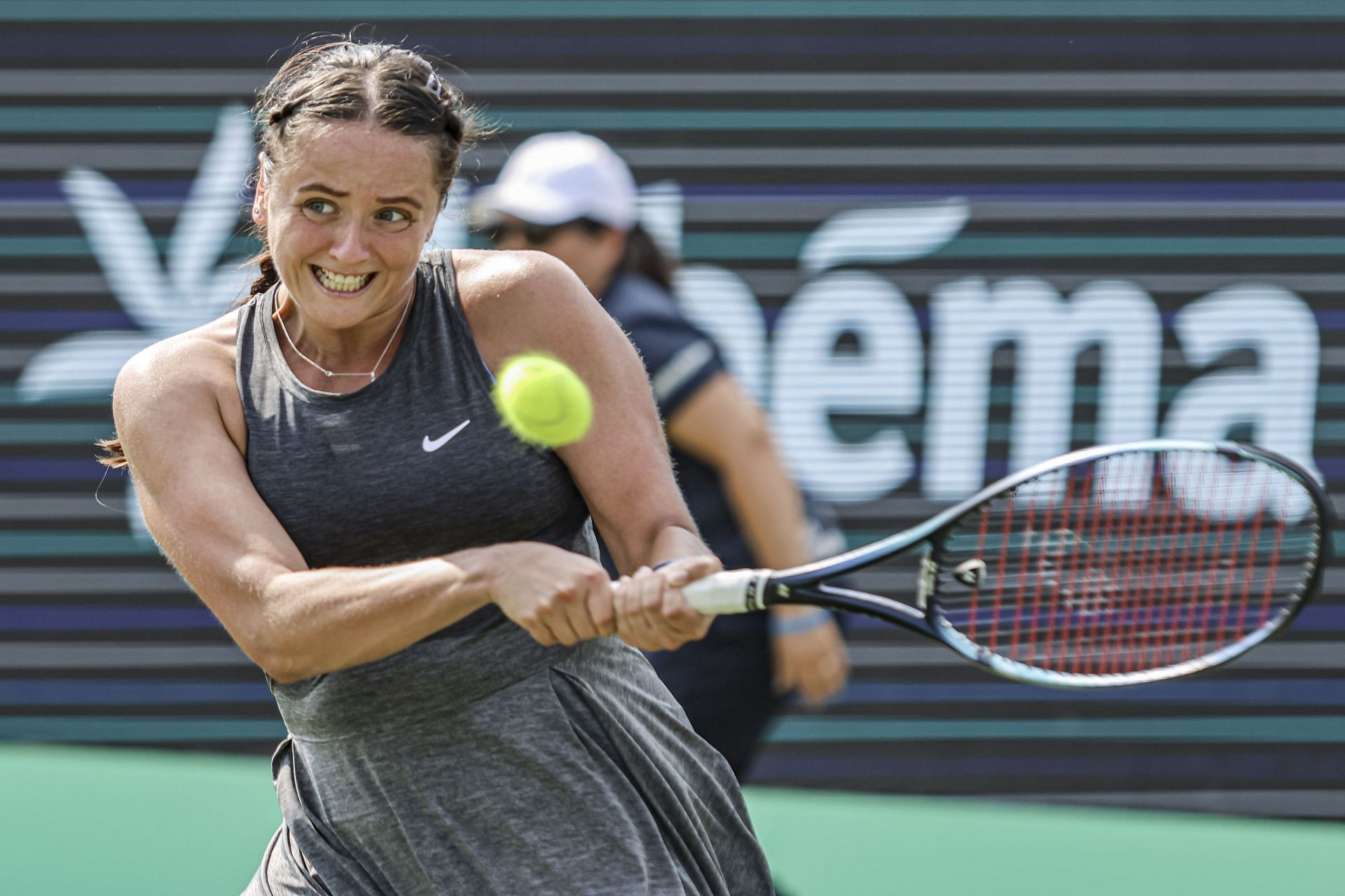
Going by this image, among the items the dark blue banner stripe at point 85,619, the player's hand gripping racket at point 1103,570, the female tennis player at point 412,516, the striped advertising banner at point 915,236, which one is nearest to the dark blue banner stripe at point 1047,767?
the striped advertising banner at point 915,236

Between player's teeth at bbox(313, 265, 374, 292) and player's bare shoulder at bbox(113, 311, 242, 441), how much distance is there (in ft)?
0.53

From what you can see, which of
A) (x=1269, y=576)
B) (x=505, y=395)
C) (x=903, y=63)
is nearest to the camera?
(x=505, y=395)

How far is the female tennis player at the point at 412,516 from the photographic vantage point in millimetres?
1739

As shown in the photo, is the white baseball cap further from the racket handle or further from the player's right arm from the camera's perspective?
the racket handle

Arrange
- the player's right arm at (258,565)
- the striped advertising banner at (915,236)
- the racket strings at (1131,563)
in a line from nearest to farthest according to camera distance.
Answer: the player's right arm at (258,565) < the racket strings at (1131,563) < the striped advertising banner at (915,236)

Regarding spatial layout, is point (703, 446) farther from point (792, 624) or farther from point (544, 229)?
point (544, 229)

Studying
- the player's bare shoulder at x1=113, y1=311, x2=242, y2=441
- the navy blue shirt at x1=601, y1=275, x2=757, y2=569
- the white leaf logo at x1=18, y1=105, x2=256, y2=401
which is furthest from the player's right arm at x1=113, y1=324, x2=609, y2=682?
the white leaf logo at x1=18, y1=105, x2=256, y2=401

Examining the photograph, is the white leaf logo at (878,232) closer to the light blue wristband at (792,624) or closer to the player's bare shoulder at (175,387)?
the light blue wristband at (792,624)

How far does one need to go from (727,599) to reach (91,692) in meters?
3.62

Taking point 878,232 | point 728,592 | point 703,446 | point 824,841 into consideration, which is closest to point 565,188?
point 703,446

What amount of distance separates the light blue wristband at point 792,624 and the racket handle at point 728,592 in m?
1.48

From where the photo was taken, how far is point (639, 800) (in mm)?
1774

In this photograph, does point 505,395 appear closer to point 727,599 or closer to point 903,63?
point 727,599

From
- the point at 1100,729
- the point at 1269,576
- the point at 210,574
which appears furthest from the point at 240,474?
the point at 1100,729
